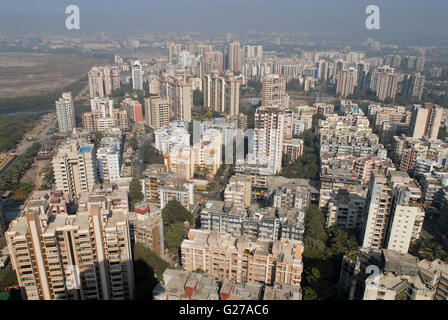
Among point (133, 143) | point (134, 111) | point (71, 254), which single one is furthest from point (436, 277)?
point (134, 111)

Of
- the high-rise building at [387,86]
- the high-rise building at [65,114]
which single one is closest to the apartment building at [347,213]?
the high-rise building at [65,114]

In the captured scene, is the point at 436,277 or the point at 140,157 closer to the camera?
the point at 436,277

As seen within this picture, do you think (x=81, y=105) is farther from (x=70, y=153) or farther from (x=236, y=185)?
(x=236, y=185)

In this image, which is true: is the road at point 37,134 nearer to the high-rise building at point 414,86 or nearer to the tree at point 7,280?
the tree at point 7,280

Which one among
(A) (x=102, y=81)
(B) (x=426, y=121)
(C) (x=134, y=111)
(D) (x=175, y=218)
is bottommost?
(D) (x=175, y=218)

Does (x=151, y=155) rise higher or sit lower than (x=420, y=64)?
lower

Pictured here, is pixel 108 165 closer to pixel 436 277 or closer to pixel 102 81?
pixel 436 277
